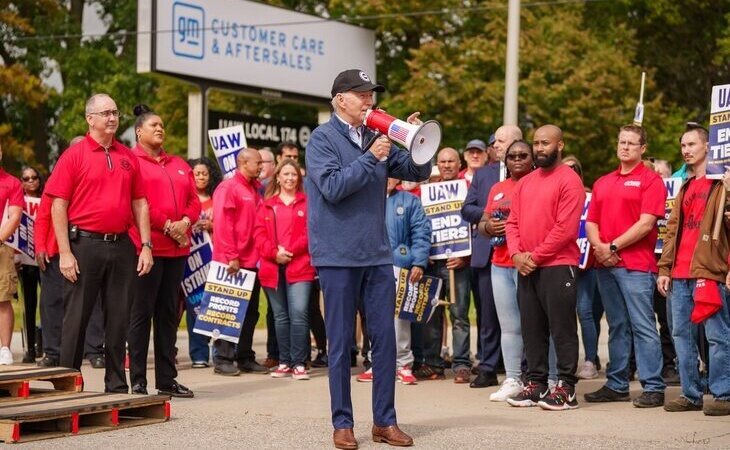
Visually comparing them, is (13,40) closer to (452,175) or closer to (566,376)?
(452,175)

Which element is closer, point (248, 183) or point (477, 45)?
point (248, 183)

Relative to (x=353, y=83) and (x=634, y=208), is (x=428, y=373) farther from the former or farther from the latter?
(x=353, y=83)

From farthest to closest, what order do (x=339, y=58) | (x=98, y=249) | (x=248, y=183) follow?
(x=339, y=58), (x=248, y=183), (x=98, y=249)

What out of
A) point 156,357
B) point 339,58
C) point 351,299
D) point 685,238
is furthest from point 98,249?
point 339,58

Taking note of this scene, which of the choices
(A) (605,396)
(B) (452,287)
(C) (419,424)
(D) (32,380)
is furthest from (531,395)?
(D) (32,380)

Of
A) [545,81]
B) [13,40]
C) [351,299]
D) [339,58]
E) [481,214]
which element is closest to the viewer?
[351,299]

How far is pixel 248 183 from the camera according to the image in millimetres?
13242

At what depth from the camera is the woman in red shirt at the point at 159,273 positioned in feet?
34.2

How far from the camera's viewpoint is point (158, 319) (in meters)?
10.6

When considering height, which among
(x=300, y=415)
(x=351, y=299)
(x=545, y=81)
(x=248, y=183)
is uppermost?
(x=545, y=81)

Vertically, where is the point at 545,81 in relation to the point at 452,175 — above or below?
above

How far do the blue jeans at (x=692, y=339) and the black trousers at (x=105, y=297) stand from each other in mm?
4102

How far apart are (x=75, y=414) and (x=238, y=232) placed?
4892mm

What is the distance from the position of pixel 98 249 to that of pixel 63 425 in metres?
1.59
